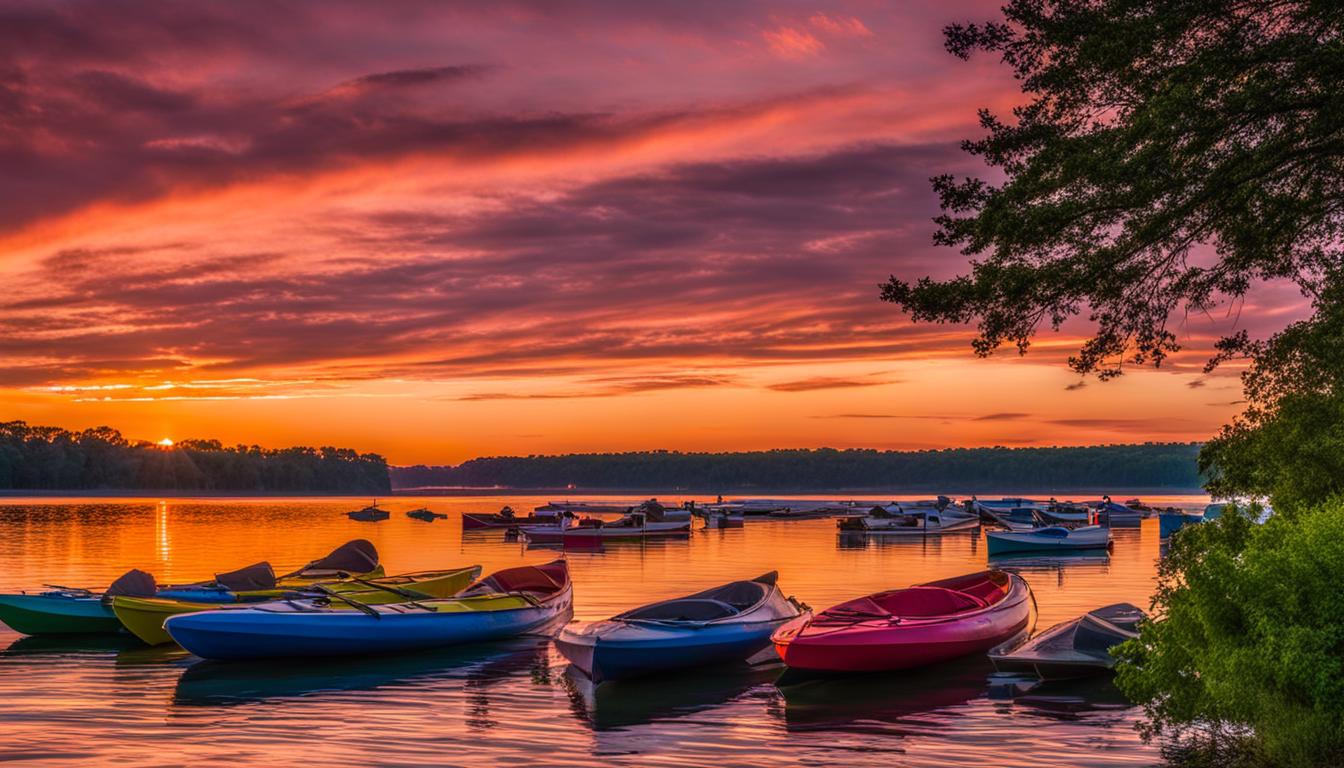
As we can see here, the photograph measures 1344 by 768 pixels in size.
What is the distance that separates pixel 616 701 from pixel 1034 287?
992 cm

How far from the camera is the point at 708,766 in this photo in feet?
53.1

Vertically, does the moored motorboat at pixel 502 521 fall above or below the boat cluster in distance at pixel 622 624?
below

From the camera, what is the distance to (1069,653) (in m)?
21.9

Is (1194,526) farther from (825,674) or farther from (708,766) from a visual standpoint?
(825,674)

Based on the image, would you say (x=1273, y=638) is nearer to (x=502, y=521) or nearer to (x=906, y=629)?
(x=906, y=629)

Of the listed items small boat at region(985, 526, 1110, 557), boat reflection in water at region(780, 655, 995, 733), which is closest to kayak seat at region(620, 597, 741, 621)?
boat reflection in water at region(780, 655, 995, 733)

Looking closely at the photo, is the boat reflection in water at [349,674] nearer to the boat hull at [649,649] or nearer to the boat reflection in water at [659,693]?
the boat reflection in water at [659,693]

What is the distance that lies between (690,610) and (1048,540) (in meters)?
47.7

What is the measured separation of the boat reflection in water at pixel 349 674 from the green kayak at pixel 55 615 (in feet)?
17.2

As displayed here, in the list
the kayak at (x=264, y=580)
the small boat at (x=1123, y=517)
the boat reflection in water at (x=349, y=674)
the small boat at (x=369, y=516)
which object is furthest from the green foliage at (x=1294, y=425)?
the small boat at (x=369, y=516)

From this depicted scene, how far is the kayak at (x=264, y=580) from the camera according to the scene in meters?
29.0

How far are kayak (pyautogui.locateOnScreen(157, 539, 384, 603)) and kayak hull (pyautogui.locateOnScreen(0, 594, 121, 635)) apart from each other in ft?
4.50

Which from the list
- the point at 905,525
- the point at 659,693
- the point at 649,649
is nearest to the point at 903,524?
the point at 905,525

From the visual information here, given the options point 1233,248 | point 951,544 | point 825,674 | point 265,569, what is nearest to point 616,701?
point 825,674
